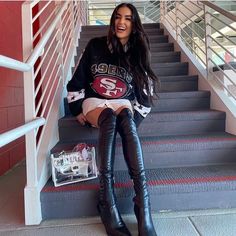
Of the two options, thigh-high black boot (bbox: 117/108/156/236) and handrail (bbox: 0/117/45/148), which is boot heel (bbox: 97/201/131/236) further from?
handrail (bbox: 0/117/45/148)

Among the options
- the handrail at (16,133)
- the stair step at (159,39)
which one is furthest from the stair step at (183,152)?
the stair step at (159,39)

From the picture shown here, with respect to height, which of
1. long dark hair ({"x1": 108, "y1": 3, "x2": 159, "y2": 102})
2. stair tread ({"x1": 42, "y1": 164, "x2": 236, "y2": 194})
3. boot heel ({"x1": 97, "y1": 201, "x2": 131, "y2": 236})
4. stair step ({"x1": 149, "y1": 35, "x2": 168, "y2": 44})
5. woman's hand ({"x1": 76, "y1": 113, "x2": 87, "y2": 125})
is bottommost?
boot heel ({"x1": 97, "y1": 201, "x2": 131, "y2": 236})

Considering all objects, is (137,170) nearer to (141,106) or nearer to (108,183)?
(108,183)

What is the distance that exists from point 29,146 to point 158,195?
2.30 ft

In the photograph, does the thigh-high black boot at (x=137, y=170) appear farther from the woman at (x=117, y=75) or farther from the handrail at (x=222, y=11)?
the handrail at (x=222, y=11)

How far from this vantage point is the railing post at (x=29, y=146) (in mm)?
1351

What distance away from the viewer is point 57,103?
6.55 feet

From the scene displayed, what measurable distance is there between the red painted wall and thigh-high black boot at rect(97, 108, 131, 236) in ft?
3.41

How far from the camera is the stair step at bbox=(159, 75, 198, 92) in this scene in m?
2.56

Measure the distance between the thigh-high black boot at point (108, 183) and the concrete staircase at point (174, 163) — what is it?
0.13m

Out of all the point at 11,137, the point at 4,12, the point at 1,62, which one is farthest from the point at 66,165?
the point at 4,12

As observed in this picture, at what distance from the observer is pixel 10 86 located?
7.32 ft

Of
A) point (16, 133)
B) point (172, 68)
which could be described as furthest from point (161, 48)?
point (16, 133)

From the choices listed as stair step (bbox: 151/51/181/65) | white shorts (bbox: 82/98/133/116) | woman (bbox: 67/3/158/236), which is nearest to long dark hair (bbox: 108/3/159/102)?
woman (bbox: 67/3/158/236)
